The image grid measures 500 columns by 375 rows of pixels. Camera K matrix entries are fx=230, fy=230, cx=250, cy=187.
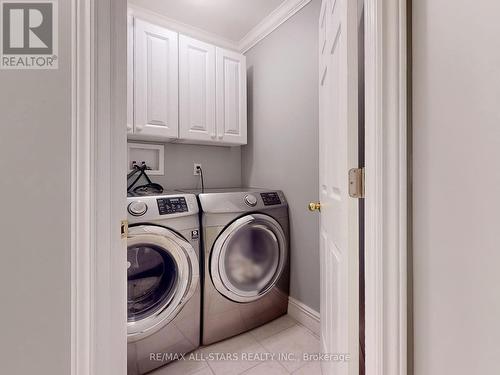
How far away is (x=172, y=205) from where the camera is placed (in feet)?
4.50

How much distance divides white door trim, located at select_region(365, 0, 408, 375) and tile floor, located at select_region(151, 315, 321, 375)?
3.10 ft

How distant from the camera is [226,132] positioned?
2.13 m

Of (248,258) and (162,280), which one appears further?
(248,258)

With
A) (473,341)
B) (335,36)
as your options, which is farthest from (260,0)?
(473,341)

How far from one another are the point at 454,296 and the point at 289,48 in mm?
1997

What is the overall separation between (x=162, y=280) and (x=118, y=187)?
1040 millimetres

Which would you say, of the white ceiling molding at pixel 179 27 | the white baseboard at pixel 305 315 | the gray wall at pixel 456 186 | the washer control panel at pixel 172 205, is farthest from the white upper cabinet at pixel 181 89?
the gray wall at pixel 456 186

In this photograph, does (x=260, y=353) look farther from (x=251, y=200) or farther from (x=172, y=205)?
(x=172, y=205)

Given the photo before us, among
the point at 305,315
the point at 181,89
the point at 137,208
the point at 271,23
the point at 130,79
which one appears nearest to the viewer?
the point at 137,208

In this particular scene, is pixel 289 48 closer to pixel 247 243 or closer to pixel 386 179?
pixel 247 243

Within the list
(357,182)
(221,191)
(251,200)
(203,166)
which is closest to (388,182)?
(357,182)
